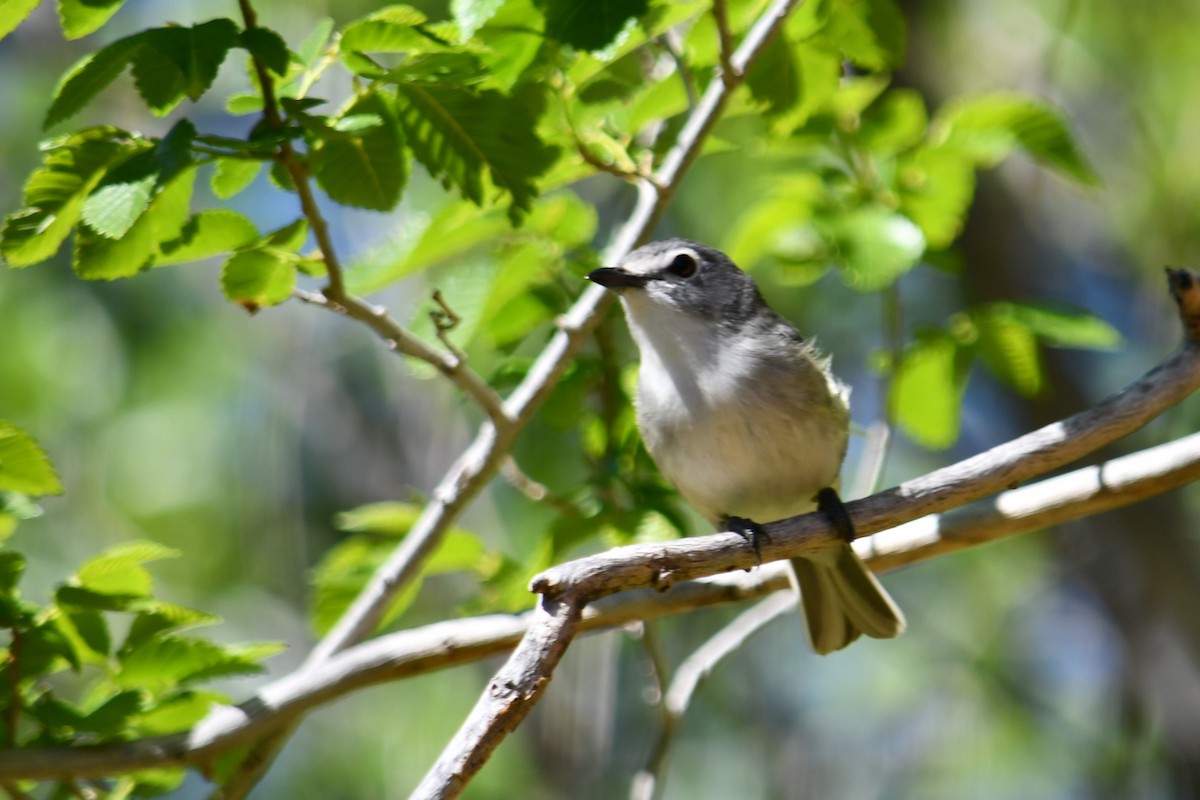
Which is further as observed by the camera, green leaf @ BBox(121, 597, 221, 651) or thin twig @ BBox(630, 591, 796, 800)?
thin twig @ BBox(630, 591, 796, 800)

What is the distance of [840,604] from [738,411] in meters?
0.89

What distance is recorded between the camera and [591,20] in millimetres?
2934

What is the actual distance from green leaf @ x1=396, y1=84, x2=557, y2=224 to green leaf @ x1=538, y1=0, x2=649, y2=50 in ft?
0.77

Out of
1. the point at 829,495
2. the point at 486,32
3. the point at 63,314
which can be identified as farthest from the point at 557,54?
the point at 63,314

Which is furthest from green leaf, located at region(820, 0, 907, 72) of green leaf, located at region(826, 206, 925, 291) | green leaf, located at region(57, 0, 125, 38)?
green leaf, located at region(57, 0, 125, 38)

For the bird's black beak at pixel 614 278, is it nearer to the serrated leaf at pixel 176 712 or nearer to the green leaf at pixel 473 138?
the green leaf at pixel 473 138

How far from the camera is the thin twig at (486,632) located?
3357 millimetres

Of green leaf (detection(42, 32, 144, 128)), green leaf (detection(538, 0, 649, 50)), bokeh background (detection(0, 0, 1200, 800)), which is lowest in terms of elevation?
bokeh background (detection(0, 0, 1200, 800))

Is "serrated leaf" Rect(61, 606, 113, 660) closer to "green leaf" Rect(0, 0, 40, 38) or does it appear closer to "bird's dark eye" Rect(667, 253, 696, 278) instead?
"green leaf" Rect(0, 0, 40, 38)

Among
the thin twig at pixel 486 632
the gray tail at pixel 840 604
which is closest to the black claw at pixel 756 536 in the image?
the thin twig at pixel 486 632

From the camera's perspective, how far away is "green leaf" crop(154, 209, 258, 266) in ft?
10.4

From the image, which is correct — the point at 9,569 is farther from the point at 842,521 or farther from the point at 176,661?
the point at 842,521

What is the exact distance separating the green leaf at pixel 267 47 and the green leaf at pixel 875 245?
6.09ft

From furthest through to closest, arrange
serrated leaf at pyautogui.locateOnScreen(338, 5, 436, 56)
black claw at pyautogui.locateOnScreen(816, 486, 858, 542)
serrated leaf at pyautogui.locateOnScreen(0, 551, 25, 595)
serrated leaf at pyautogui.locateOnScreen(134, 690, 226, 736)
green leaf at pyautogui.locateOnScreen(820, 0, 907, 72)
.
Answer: green leaf at pyautogui.locateOnScreen(820, 0, 907, 72) < serrated leaf at pyautogui.locateOnScreen(134, 690, 226, 736) < serrated leaf at pyautogui.locateOnScreen(0, 551, 25, 595) < black claw at pyautogui.locateOnScreen(816, 486, 858, 542) < serrated leaf at pyautogui.locateOnScreen(338, 5, 436, 56)
